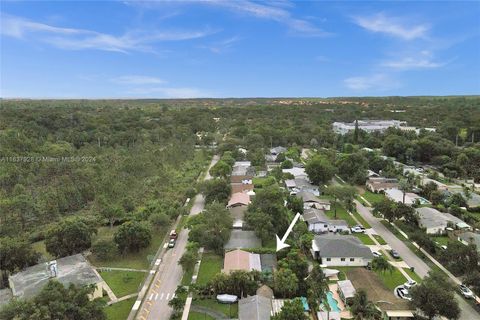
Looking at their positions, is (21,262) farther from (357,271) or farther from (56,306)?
(357,271)

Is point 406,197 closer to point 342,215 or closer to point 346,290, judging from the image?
point 342,215

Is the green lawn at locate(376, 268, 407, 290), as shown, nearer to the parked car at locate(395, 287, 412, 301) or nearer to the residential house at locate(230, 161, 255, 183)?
the parked car at locate(395, 287, 412, 301)

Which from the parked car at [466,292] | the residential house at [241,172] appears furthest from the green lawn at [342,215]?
the residential house at [241,172]

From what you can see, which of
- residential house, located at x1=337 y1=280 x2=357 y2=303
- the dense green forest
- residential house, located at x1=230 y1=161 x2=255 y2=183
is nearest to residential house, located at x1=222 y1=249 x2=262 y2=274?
residential house, located at x1=337 y1=280 x2=357 y2=303

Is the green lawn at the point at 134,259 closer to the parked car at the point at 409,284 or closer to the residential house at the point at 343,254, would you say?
the residential house at the point at 343,254

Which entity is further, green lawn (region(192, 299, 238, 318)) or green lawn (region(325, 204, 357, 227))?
green lawn (region(325, 204, 357, 227))
